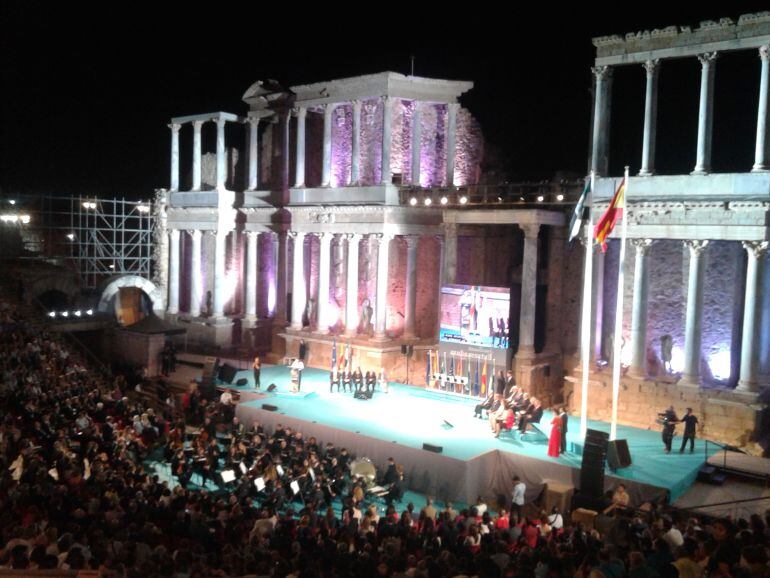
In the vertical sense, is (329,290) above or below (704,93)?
below

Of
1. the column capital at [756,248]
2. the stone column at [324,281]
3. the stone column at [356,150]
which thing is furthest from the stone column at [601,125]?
the stone column at [324,281]

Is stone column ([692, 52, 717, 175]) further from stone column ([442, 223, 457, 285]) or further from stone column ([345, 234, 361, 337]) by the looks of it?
stone column ([345, 234, 361, 337])

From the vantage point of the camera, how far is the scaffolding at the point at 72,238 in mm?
46541

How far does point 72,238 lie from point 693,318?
37413mm

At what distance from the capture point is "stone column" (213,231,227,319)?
140ft

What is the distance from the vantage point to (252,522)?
15.3 meters

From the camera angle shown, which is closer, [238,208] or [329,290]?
[329,290]

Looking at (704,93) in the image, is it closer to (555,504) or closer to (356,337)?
(555,504)

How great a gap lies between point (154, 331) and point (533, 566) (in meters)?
27.7

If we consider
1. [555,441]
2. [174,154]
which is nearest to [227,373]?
[555,441]

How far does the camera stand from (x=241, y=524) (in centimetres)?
1441

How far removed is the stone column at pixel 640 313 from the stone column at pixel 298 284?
16.9 metres

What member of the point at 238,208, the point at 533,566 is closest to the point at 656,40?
the point at 533,566

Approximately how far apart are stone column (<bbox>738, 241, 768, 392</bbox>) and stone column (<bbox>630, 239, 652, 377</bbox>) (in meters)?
3.46
